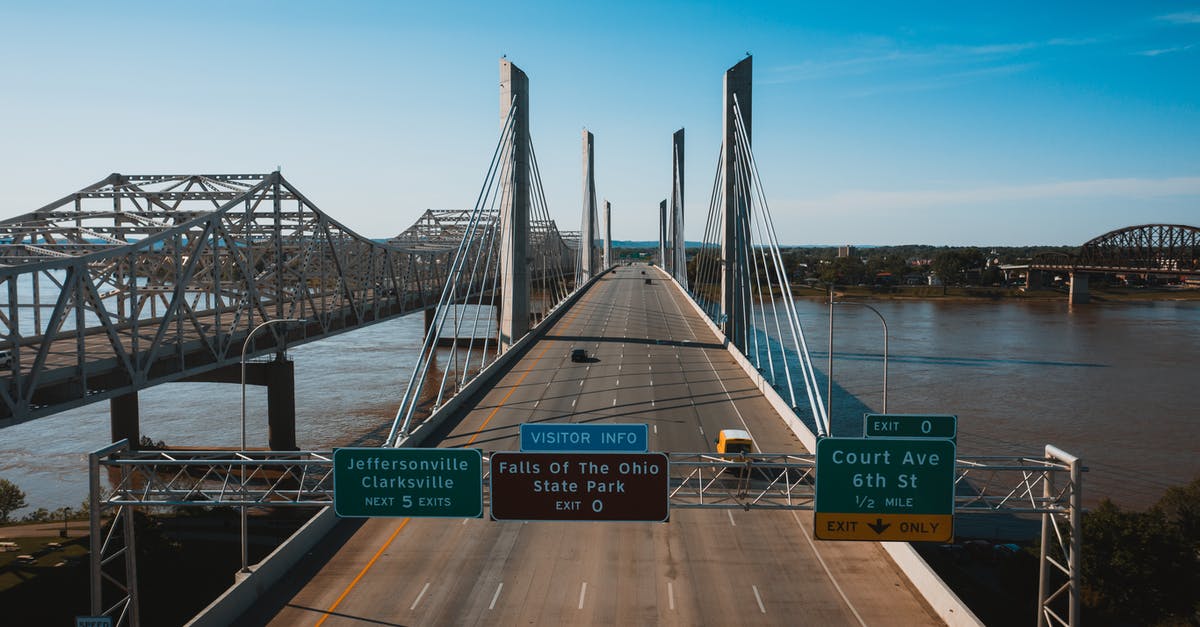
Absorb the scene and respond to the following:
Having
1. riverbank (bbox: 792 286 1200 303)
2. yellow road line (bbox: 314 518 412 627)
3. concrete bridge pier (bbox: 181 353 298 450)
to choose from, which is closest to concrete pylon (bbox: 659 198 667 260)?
riverbank (bbox: 792 286 1200 303)

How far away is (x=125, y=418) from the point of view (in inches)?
1644

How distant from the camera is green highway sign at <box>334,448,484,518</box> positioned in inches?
595

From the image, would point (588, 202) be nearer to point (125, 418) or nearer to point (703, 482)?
point (125, 418)

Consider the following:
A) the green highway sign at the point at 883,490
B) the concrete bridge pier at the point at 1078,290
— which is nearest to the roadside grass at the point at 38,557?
the green highway sign at the point at 883,490

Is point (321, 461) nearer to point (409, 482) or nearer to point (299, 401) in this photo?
point (409, 482)

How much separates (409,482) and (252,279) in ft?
106

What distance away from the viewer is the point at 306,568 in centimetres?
1747

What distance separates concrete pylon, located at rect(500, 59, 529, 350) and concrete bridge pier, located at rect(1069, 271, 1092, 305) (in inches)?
4671

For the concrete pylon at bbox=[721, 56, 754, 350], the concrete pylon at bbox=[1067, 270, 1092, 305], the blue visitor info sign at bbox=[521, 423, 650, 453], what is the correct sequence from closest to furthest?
the blue visitor info sign at bbox=[521, 423, 650, 453], the concrete pylon at bbox=[721, 56, 754, 350], the concrete pylon at bbox=[1067, 270, 1092, 305]

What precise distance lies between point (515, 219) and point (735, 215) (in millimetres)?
13383

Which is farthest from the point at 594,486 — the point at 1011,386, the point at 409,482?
the point at 1011,386

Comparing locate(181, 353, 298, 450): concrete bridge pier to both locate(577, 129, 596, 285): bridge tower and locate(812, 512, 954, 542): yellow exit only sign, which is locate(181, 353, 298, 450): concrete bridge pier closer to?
locate(812, 512, 954, 542): yellow exit only sign

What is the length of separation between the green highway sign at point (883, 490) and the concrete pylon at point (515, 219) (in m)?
36.2

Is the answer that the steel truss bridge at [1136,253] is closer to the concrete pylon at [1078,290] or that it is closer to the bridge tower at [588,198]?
the concrete pylon at [1078,290]
